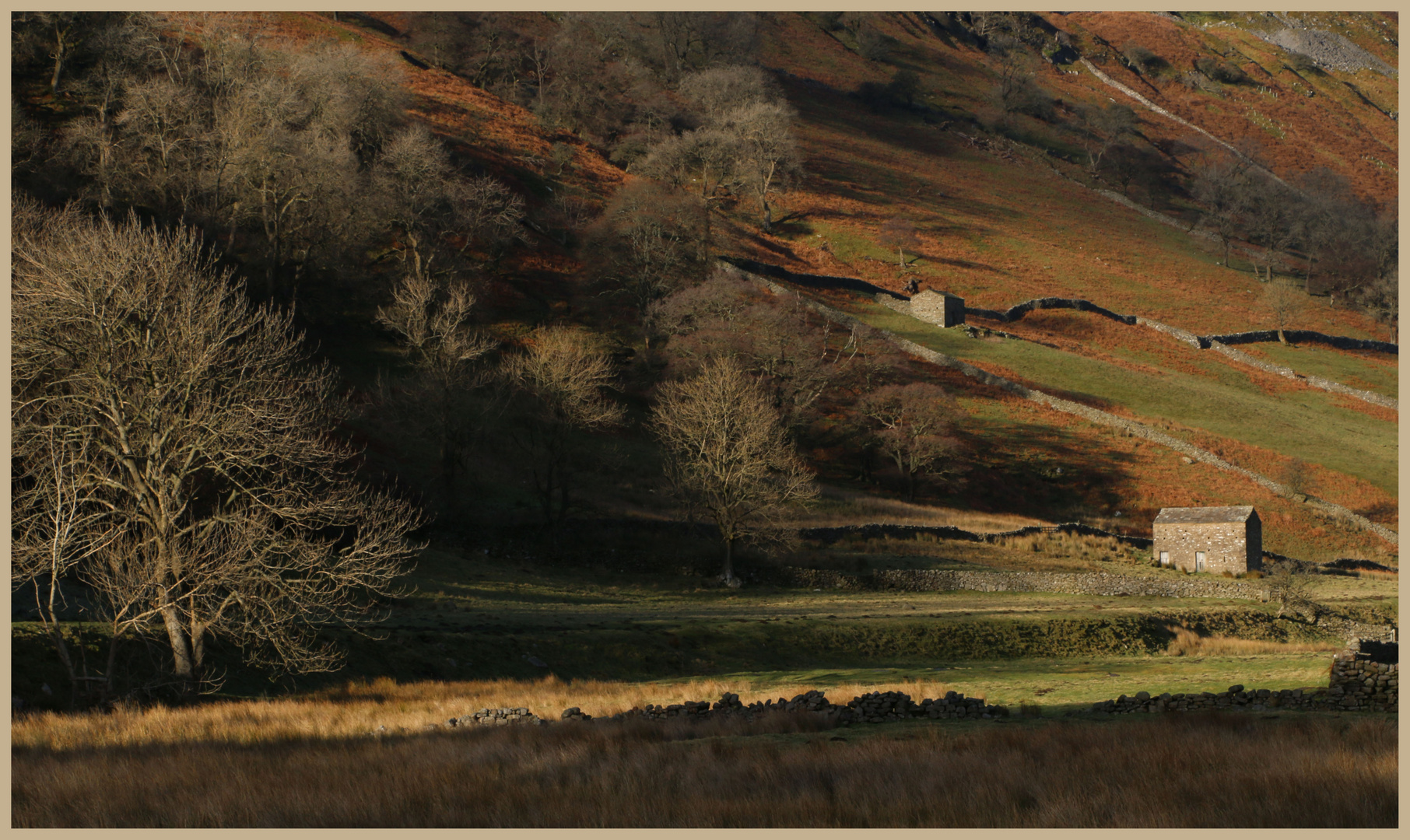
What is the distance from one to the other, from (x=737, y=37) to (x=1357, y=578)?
13276 cm

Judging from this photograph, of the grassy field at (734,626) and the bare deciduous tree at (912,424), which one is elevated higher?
the bare deciduous tree at (912,424)

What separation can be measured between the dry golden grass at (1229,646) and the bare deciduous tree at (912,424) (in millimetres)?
28378

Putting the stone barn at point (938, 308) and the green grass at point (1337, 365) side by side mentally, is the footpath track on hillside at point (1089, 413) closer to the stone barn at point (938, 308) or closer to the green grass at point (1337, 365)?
the stone barn at point (938, 308)

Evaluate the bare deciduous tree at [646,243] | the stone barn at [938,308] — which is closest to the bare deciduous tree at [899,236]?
the stone barn at [938,308]

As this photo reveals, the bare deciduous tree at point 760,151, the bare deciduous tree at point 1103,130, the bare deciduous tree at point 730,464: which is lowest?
the bare deciduous tree at point 730,464

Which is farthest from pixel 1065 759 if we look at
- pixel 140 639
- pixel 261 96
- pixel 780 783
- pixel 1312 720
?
pixel 261 96

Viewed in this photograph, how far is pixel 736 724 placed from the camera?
17484 millimetres

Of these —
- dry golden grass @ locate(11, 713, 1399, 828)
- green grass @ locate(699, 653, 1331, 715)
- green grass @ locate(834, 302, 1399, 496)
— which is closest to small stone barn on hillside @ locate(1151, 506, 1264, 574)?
green grass @ locate(699, 653, 1331, 715)

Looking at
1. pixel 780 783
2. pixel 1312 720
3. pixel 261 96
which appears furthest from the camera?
pixel 261 96

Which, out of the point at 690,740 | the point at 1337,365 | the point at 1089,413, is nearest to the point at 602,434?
the point at 1089,413

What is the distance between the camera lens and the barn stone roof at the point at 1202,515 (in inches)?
2090

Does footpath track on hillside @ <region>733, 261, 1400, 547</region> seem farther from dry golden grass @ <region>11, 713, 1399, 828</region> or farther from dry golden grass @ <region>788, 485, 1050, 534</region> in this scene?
dry golden grass @ <region>11, 713, 1399, 828</region>

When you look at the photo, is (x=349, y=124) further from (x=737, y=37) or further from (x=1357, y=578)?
(x=737, y=37)

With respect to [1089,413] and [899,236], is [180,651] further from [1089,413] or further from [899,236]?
[899,236]
